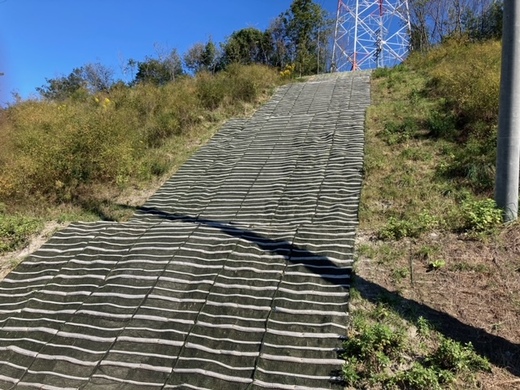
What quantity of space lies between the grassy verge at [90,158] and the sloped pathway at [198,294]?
72cm

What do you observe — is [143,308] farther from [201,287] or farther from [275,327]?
[275,327]

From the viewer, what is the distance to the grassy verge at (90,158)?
5.93 meters

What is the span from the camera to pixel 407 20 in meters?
15.3

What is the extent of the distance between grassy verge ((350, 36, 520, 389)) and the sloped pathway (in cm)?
25

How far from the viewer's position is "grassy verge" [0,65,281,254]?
233 inches

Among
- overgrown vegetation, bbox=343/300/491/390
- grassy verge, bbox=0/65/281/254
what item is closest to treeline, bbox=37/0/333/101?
grassy verge, bbox=0/65/281/254

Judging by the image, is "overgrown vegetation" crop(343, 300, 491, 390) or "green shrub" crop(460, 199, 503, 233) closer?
"overgrown vegetation" crop(343, 300, 491, 390)

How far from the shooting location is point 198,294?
3.43 metres

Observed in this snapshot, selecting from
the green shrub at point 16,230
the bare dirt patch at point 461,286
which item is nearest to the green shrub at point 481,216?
the bare dirt patch at point 461,286

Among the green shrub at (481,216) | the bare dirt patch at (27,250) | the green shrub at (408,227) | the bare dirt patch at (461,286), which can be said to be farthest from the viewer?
the bare dirt patch at (27,250)

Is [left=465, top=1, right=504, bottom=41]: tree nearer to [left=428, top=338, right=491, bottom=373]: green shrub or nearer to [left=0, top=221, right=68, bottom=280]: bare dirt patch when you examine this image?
[left=428, top=338, right=491, bottom=373]: green shrub

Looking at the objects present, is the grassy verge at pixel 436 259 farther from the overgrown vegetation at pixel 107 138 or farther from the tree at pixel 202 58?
the tree at pixel 202 58

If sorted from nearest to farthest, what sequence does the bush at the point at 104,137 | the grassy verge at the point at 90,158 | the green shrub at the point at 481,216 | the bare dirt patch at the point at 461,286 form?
the bare dirt patch at the point at 461,286 → the green shrub at the point at 481,216 → the grassy verge at the point at 90,158 → the bush at the point at 104,137

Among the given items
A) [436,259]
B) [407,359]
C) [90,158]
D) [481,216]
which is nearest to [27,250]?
Answer: [90,158]
